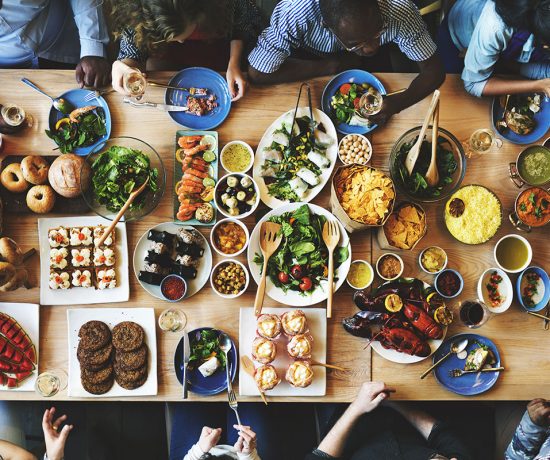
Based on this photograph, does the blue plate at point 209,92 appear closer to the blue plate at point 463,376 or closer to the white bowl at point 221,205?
the white bowl at point 221,205

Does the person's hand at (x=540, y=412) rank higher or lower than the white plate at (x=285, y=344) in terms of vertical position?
Answer: lower

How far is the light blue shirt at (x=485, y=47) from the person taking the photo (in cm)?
236

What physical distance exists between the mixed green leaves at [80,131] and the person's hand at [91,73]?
13 centimetres

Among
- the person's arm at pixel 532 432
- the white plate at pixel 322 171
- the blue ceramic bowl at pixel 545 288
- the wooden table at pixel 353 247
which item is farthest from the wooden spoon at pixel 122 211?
the person's arm at pixel 532 432

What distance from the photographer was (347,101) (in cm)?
248

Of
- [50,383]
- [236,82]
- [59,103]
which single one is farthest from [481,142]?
[50,383]

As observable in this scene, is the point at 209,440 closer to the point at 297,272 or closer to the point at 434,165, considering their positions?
the point at 297,272

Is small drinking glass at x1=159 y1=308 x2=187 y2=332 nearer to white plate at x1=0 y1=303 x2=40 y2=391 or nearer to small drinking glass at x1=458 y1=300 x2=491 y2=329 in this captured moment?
white plate at x1=0 y1=303 x2=40 y2=391

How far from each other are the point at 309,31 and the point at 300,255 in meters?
1.12

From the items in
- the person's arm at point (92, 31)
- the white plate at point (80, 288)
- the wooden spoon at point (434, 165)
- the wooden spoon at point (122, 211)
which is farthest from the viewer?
the person's arm at point (92, 31)

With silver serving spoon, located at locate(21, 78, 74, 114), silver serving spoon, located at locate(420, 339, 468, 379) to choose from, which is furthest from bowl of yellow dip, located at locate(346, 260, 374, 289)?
silver serving spoon, located at locate(21, 78, 74, 114)

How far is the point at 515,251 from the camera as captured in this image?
8.18ft

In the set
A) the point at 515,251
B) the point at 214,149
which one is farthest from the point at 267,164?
the point at 515,251

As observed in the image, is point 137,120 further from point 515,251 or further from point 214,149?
point 515,251
